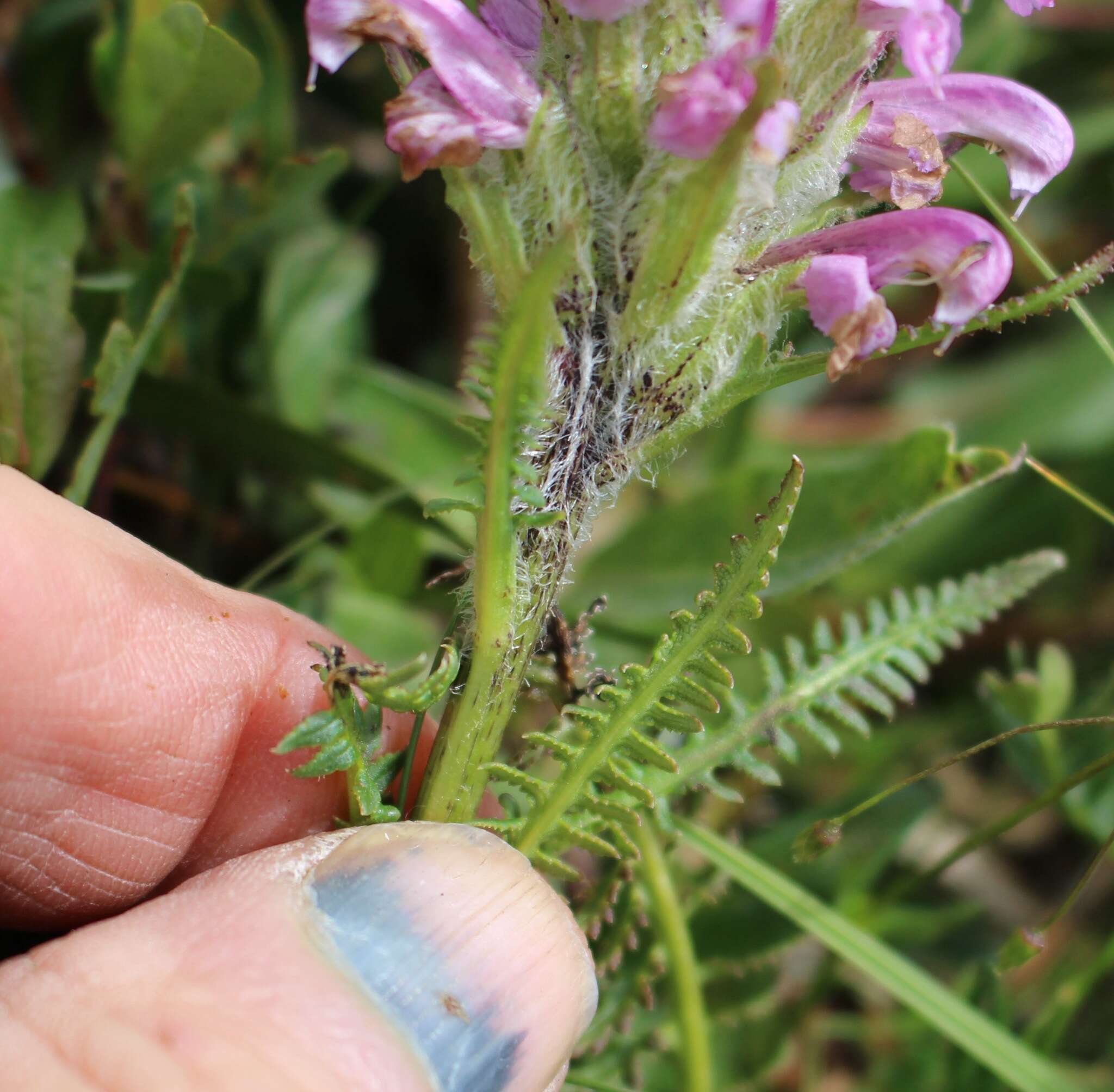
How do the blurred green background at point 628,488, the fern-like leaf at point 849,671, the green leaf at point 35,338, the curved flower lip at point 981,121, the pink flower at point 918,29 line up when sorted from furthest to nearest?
the blurred green background at point 628,488, the green leaf at point 35,338, the fern-like leaf at point 849,671, the curved flower lip at point 981,121, the pink flower at point 918,29

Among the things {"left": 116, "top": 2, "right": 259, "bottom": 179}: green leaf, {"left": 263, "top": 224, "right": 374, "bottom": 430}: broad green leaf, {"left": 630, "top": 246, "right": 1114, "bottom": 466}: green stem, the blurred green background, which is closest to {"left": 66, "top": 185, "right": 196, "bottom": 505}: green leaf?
the blurred green background

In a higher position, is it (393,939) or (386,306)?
(386,306)

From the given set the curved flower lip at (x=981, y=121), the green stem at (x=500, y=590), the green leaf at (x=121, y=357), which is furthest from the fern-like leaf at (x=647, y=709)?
the green leaf at (x=121, y=357)

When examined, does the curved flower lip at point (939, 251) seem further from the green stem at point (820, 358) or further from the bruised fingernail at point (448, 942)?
the bruised fingernail at point (448, 942)

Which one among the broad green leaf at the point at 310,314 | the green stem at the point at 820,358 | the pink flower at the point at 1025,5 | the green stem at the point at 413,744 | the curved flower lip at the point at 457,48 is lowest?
the green stem at the point at 413,744

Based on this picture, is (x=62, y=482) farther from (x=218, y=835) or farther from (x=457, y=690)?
(x=457, y=690)

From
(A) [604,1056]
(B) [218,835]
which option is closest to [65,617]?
(B) [218,835]
